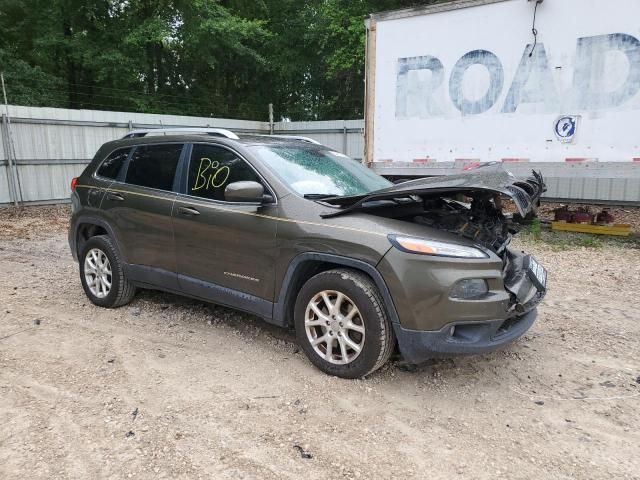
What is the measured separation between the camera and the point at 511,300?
3363mm

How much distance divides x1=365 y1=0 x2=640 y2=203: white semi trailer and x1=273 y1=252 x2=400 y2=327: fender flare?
19.4 ft

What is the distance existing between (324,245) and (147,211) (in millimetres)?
1922

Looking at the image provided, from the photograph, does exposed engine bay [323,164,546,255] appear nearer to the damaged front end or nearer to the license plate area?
the damaged front end

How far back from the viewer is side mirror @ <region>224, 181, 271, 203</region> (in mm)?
3639

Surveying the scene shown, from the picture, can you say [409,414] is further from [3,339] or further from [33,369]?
[3,339]

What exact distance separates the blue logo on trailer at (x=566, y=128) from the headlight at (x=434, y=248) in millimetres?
5698

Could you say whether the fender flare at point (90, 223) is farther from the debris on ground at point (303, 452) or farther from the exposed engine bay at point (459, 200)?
the debris on ground at point (303, 452)

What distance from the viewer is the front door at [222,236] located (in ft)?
12.6

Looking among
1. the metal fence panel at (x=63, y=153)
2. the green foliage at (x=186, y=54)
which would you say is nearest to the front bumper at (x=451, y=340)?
the metal fence panel at (x=63, y=153)

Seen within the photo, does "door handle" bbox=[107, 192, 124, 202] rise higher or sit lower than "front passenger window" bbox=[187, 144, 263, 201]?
lower

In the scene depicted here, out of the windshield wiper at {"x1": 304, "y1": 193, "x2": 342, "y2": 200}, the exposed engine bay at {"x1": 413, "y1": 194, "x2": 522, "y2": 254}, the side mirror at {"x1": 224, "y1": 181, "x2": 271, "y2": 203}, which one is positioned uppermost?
the side mirror at {"x1": 224, "y1": 181, "x2": 271, "y2": 203}

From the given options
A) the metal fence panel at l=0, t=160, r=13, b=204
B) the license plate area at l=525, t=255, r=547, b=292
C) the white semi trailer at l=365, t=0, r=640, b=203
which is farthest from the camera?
the metal fence panel at l=0, t=160, r=13, b=204

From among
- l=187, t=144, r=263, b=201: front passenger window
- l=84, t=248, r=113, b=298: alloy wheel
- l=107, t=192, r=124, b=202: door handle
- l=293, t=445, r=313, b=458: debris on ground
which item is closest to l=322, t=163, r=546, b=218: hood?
l=187, t=144, r=263, b=201: front passenger window

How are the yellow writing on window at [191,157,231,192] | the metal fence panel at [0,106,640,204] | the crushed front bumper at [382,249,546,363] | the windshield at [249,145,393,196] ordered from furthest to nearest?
1. the metal fence panel at [0,106,640,204]
2. the yellow writing on window at [191,157,231,192]
3. the windshield at [249,145,393,196]
4. the crushed front bumper at [382,249,546,363]
